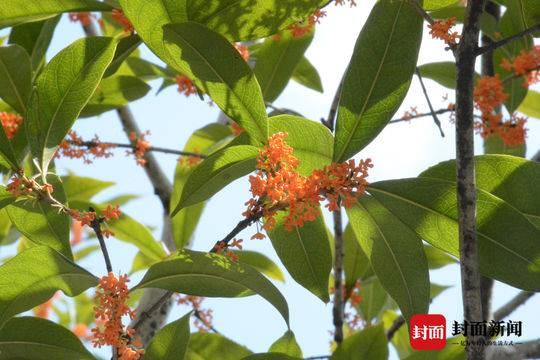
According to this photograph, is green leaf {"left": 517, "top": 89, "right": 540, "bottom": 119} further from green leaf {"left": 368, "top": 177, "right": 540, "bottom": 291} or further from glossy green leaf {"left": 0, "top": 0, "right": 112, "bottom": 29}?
glossy green leaf {"left": 0, "top": 0, "right": 112, "bottom": 29}

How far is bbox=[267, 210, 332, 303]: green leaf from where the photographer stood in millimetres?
2486

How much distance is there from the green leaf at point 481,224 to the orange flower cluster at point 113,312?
0.85 metres

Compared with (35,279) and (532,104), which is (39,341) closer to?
(35,279)

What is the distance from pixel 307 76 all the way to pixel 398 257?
2.00m

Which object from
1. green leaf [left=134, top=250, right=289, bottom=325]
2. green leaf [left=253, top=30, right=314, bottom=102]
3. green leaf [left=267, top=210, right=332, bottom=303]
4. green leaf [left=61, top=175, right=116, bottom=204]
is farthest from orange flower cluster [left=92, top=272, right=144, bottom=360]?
green leaf [left=61, top=175, right=116, bottom=204]

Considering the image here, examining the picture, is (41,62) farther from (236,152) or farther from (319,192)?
(319,192)

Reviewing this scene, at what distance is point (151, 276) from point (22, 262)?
41cm

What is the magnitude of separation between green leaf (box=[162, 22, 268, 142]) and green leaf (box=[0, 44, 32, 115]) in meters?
0.89

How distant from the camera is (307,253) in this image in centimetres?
250

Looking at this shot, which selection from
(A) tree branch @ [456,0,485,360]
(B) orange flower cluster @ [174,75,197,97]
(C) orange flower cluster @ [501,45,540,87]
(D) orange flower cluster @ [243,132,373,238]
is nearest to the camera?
(A) tree branch @ [456,0,485,360]

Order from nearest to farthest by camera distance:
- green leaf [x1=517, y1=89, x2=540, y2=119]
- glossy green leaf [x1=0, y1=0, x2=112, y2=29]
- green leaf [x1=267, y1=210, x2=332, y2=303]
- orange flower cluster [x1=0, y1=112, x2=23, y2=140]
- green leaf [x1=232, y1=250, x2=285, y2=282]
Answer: green leaf [x1=267, y1=210, x2=332, y2=303], glossy green leaf [x1=0, y1=0, x2=112, y2=29], orange flower cluster [x1=0, y1=112, x2=23, y2=140], green leaf [x1=232, y1=250, x2=285, y2=282], green leaf [x1=517, y1=89, x2=540, y2=119]

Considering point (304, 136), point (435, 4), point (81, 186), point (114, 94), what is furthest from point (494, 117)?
point (81, 186)

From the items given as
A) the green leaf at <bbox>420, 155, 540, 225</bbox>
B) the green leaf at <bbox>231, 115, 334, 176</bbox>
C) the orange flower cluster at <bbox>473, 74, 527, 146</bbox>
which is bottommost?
the green leaf at <bbox>420, 155, 540, 225</bbox>

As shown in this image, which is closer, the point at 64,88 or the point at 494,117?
the point at 64,88
